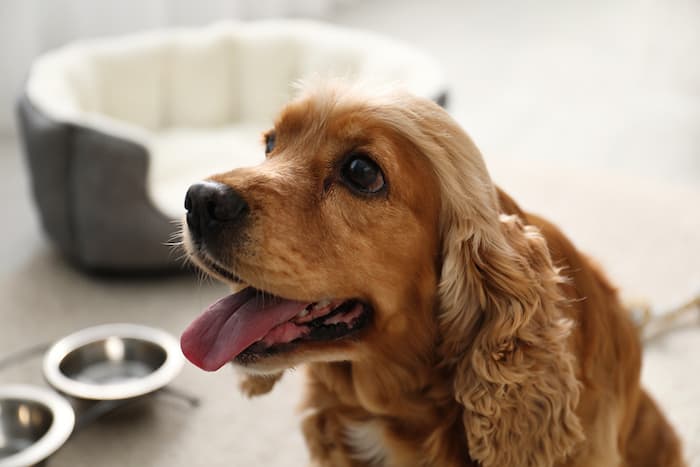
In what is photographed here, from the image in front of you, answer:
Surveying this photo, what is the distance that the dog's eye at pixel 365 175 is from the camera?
147 centimetres

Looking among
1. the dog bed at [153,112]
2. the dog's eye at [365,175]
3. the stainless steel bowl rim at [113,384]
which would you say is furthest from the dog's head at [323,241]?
the dog bed at [153,112]

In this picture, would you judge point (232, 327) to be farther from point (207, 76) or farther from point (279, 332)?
point (207, 76)

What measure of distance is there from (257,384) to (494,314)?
598 mm

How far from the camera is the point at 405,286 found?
59.9 inches

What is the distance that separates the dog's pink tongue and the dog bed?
3.70 ft

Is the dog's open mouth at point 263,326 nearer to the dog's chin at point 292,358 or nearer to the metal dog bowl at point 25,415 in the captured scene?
the dog's chin at point 292,358

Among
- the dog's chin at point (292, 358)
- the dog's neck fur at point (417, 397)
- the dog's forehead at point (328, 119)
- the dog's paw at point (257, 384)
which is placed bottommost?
the dog's paw at point (257, 384)

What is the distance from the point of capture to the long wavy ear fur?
1.48 meters

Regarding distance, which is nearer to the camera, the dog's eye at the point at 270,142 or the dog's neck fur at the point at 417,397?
the dog's neck fur at the point at 417,397

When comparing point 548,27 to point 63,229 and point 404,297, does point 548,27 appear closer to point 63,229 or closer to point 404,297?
point 63,229

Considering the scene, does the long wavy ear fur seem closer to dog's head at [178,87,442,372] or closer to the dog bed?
dog's head at [178,87,442,372]

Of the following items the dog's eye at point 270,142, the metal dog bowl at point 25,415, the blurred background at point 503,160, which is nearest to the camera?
the dog's eye at point 270,142

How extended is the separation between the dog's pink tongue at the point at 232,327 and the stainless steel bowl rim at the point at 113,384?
761mm

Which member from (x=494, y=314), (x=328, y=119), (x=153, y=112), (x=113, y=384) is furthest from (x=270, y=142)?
(x=153, y=112)
